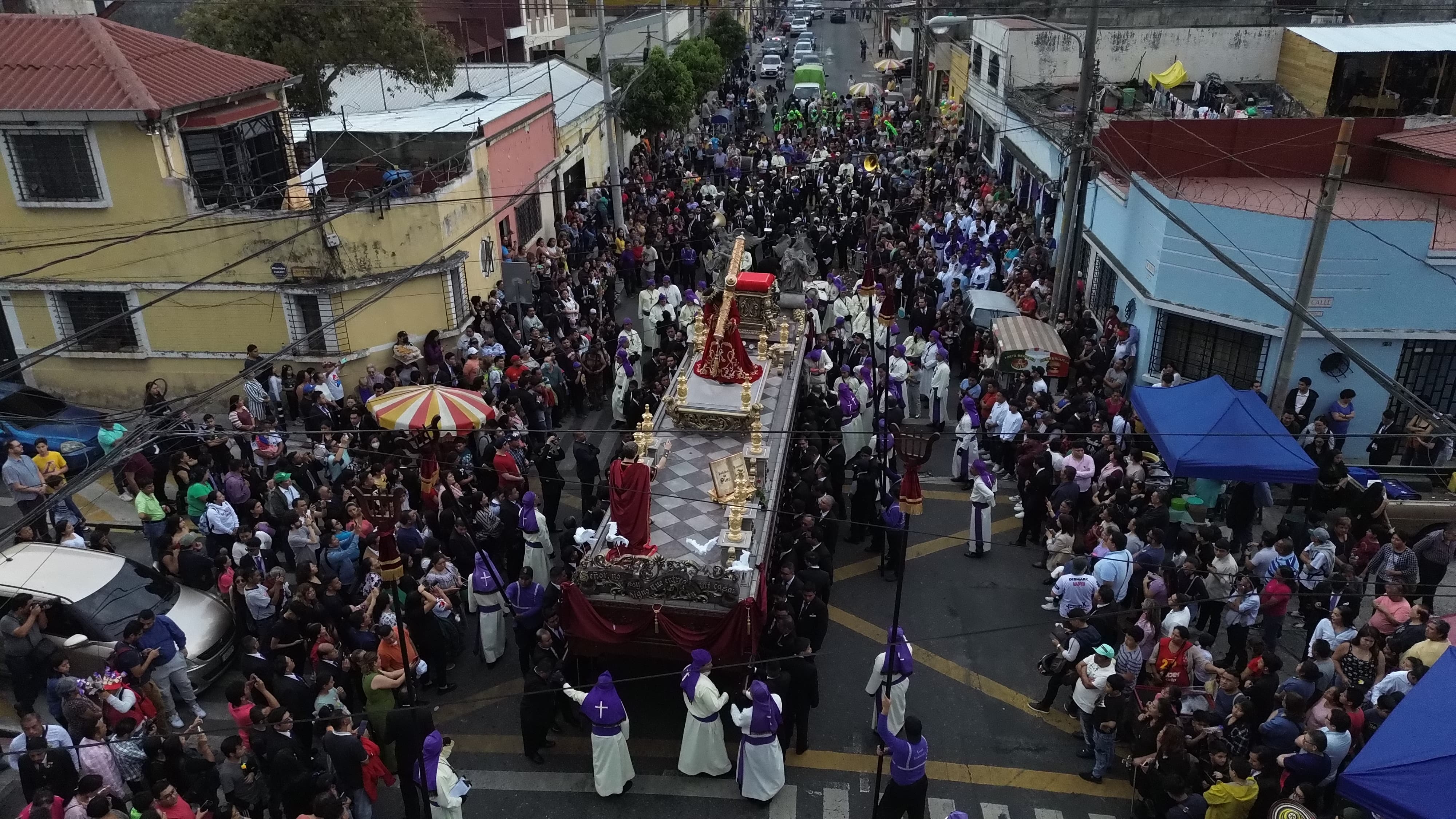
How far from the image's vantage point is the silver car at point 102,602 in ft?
33.9

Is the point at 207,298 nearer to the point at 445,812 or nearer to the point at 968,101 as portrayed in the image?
the point at 445,812

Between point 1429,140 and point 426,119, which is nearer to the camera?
point 1429,140

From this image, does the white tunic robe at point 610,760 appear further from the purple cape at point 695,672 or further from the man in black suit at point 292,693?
the man in black suit at point 292,693

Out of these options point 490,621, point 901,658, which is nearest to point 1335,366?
point 901,658

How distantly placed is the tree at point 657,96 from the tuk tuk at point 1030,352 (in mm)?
18081

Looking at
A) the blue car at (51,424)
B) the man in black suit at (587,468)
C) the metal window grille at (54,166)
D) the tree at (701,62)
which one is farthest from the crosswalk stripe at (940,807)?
the tree at (701,62)

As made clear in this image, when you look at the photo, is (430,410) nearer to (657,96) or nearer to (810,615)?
(810,615)

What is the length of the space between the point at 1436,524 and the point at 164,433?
47.0ft

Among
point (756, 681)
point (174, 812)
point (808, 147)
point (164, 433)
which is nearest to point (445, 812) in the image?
point (174, 812)

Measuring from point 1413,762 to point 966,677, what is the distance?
4.66 m

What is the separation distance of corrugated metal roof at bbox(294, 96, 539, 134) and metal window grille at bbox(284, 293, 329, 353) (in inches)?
191

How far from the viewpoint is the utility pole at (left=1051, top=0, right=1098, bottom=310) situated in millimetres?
18234

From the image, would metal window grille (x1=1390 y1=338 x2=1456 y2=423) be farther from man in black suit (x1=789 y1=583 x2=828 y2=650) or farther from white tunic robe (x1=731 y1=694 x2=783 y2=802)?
white tunic robe (x1=731 y1=694 x2=783 y2=802)

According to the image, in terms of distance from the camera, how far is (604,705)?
30.5ft
